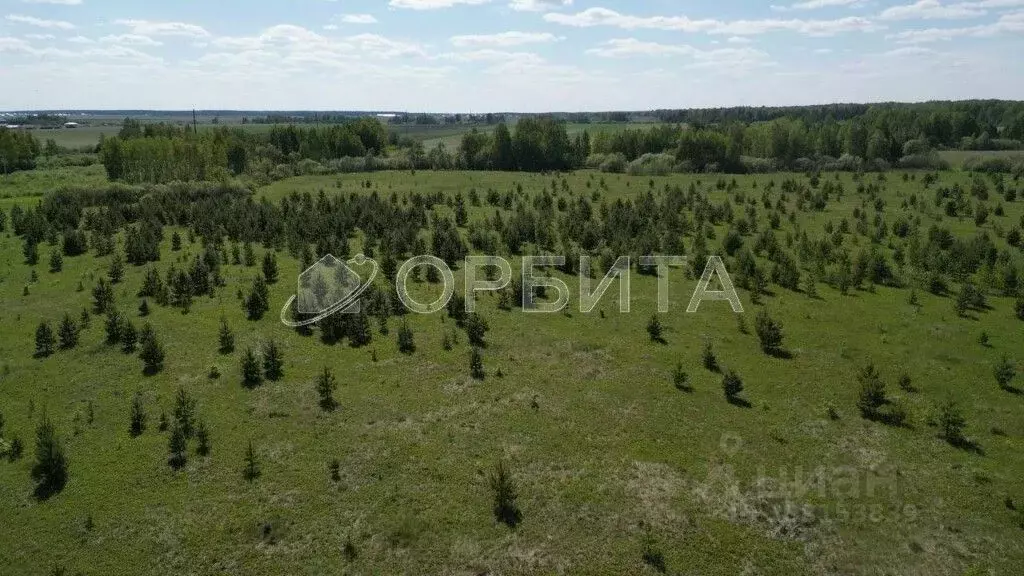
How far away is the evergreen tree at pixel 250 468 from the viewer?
2070cm

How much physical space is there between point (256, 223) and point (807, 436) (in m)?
47.5

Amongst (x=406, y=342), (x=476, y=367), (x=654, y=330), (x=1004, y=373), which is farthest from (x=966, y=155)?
(x=406, y=342)

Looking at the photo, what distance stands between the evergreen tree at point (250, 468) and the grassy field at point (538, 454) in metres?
0.20

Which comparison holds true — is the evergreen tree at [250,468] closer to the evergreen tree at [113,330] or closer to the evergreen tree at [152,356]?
the evergreen tree at [152,356]

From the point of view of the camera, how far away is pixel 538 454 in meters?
22.2

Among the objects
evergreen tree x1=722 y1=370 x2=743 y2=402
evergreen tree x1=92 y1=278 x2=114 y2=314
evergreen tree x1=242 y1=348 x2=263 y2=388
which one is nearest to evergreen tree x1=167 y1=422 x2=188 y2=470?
evergreen tree x1=242 y1=348 x2=263 y2=388

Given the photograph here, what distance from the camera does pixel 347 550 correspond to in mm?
17641

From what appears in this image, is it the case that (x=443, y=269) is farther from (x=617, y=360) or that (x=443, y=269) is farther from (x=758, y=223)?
(x=758, y=223)

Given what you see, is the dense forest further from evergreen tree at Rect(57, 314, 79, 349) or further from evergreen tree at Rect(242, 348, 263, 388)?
evergreen tree at Rect(242, 348, 263, 388)

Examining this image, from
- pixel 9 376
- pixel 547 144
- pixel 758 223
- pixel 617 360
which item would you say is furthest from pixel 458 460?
pixel 547 144

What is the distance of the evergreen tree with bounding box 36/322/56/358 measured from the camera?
2988 cm

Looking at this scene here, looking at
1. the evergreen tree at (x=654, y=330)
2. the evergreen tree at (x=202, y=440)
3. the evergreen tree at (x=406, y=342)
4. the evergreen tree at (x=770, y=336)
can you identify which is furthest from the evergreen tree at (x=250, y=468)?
the evergreen tree at (x=770, y=336)

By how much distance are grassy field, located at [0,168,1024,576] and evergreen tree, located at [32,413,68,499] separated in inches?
17.6

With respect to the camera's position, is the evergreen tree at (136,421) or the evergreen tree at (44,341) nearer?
the evergreen tree at (136,421)
